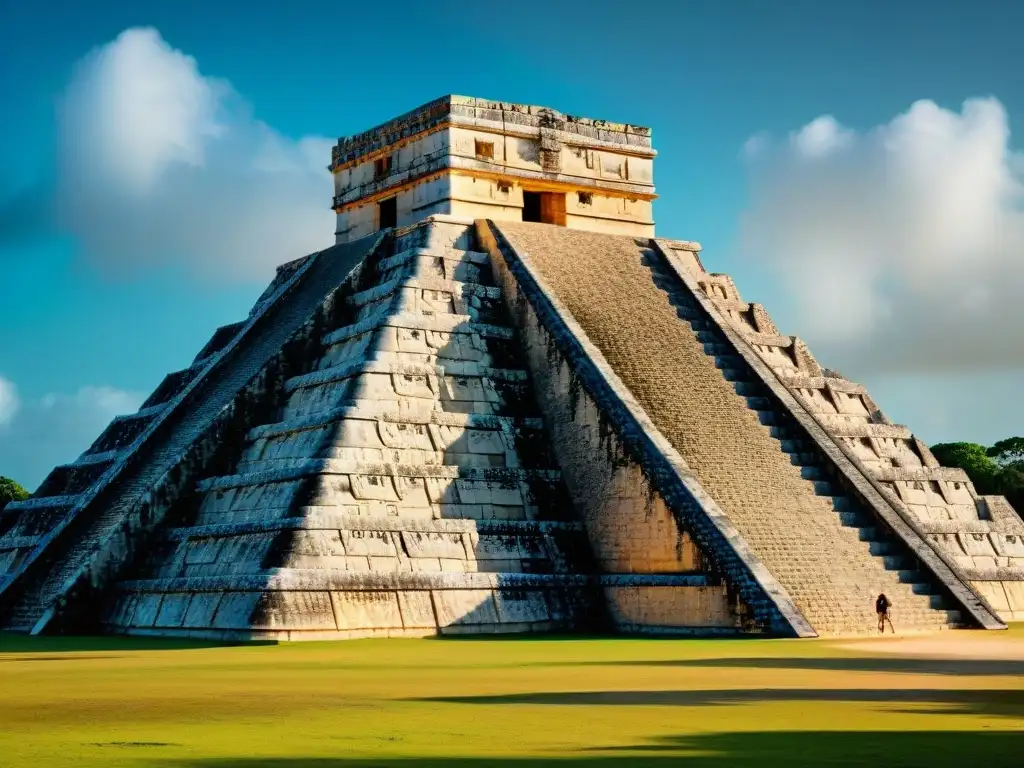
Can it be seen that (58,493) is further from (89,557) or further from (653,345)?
(653,345)

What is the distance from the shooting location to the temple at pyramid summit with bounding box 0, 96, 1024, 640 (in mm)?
17312

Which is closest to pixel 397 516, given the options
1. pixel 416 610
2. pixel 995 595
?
pixel 416 610

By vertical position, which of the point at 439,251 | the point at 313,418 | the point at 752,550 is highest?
the point at 439,251

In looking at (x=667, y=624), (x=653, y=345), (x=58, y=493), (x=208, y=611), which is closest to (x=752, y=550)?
(x=667, y=624)

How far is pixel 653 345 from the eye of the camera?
70.5 feet

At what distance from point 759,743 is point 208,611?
10.8m

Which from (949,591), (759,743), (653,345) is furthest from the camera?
(653,345)

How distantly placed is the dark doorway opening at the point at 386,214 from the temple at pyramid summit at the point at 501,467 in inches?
19.8

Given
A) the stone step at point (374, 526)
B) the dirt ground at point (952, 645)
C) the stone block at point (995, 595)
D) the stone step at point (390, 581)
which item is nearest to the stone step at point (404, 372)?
the stone step at point (374, 526)

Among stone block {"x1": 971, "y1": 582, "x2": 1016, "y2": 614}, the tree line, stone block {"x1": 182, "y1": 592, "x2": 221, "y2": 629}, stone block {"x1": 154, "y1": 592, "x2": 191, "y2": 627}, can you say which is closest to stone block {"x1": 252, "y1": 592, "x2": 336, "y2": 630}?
stone block {"x1": 182, "y1": 592, "x2": 221, "y2": 629}

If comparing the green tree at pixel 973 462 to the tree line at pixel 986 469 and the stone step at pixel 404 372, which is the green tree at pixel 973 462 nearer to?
the tree line at pixel 986 469

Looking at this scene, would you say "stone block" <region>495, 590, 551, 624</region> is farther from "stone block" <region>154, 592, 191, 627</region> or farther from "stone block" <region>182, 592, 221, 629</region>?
"stone block" <region>154, 592, 191, 627</region>

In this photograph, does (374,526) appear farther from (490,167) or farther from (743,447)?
(490,167)

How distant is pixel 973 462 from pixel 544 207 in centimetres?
2624
